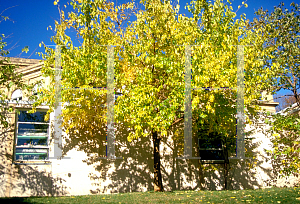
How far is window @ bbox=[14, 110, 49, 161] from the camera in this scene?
373 inches

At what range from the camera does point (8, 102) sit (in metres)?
9.48

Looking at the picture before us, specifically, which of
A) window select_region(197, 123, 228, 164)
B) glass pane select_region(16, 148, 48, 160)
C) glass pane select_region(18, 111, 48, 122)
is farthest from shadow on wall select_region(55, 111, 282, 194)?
glass pane select_region(18, 111, 48, 122)

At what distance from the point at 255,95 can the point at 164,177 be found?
4.83m

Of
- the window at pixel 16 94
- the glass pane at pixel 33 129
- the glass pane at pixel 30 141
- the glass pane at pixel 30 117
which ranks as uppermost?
the window at pixel 16 94

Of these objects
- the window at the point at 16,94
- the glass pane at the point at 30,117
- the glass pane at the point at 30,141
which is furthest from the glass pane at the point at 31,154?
the window at the point at 16,94

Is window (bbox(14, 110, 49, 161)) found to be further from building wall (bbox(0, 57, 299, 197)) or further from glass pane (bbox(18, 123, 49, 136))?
building wall (bbox(0, 57, 299, 197))

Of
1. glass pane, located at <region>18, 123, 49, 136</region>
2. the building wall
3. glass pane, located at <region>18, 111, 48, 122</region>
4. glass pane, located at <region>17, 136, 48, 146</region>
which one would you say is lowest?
the building wall

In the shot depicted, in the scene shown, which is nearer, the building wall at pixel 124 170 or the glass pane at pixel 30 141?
the building wall at pixel 124 170

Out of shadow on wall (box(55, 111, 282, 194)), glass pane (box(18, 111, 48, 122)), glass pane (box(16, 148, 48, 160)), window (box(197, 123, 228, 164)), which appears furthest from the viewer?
window (box(197, 123, 228, 164))

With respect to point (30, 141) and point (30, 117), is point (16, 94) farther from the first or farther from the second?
point (30, 141)

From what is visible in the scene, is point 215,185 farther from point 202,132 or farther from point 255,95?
point 255,95

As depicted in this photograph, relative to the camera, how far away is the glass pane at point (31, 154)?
30.9ft

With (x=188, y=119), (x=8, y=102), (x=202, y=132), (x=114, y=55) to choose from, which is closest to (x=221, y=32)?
(x=188, y=119)

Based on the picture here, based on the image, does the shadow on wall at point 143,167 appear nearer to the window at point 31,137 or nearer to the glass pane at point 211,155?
the glass pane at point 211,155
